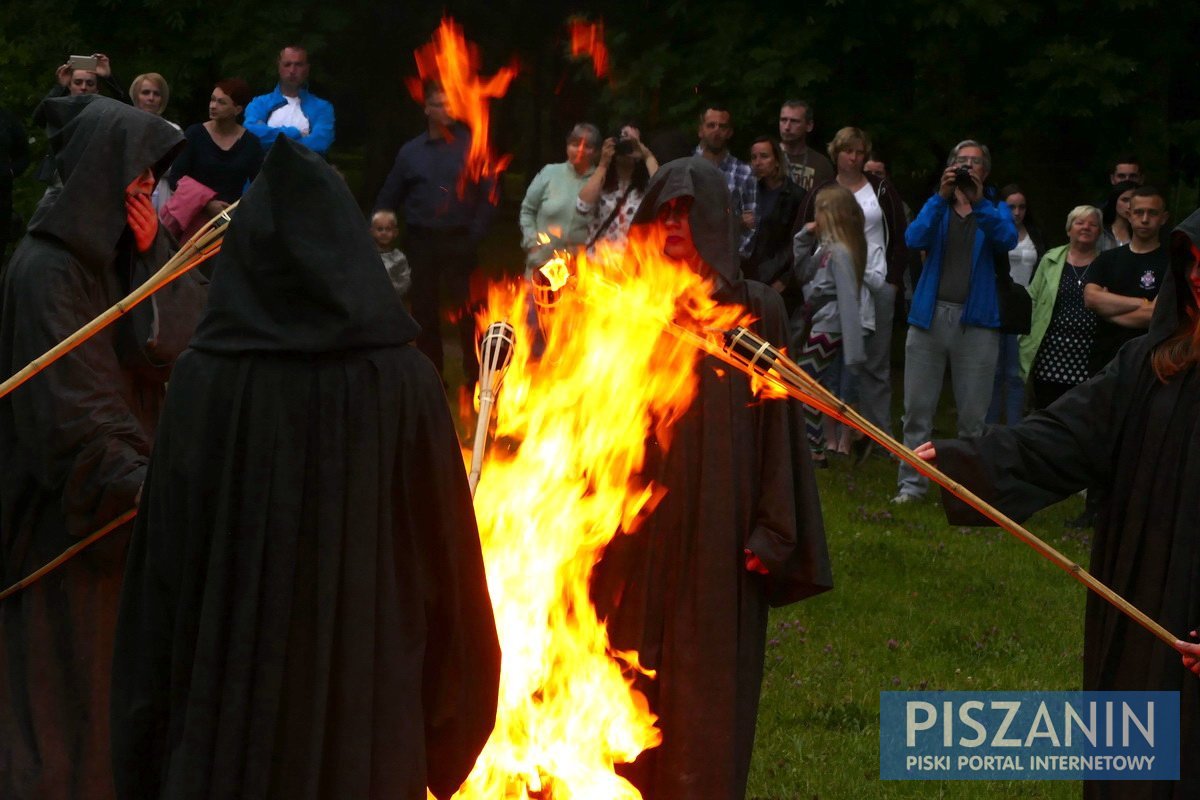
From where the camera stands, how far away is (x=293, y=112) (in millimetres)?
13258

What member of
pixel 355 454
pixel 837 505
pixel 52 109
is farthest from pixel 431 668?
pixel 837 505

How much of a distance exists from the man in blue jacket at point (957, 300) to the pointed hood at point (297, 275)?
8390 millimetres

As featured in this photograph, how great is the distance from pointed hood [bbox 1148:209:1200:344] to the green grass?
252 centimetres

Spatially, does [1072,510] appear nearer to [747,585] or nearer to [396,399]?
[747,585]

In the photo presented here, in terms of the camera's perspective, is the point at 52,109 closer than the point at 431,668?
No

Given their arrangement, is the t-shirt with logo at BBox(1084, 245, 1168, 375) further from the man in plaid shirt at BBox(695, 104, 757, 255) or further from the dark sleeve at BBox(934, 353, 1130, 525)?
the dark sleeve at BBox(934, 353, 1130, 525)

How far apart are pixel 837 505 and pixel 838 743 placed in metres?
4.39

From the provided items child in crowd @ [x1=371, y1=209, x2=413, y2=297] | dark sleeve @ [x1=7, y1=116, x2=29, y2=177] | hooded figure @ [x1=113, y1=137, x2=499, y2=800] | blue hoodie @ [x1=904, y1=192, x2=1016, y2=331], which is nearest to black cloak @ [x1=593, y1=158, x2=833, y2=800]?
hooded figure @ [x1=113, y1=137, x2=499, y2=800]

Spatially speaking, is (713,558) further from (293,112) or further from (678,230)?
(293,112)

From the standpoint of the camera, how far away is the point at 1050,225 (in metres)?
19.7

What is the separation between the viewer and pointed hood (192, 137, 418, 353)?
434cm

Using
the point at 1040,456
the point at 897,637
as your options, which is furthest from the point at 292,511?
the point at 897,637

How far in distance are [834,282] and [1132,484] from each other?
738cm

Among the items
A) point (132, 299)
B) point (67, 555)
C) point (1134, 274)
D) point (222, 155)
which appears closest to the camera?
point (132, 299)
